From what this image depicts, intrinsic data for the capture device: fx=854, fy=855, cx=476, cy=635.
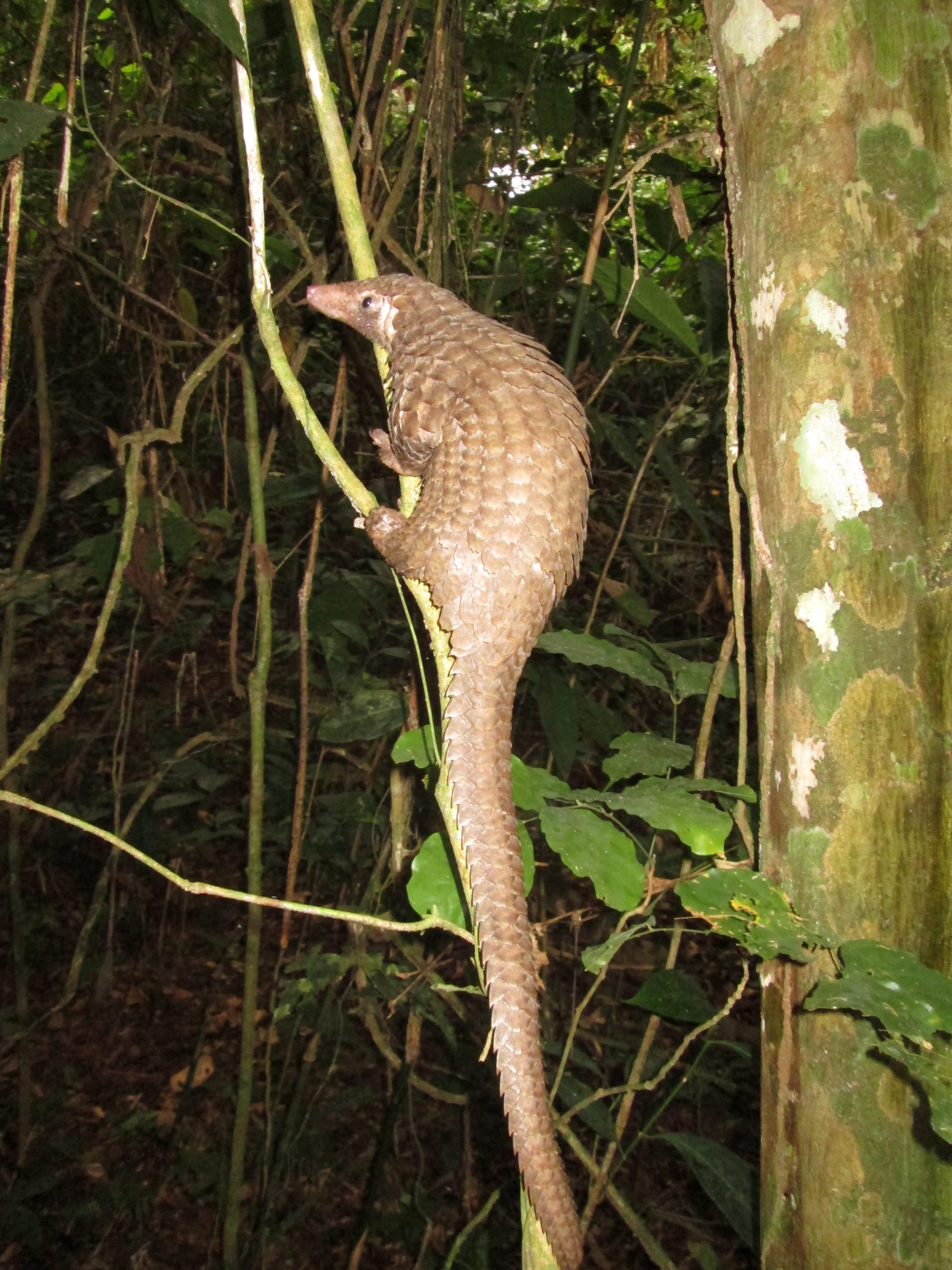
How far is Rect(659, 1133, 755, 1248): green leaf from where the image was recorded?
206 cm

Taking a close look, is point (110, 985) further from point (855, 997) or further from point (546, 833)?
point (855, 997)

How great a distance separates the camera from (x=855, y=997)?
105 centimetres

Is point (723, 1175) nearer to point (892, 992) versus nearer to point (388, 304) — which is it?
point (892, 992)

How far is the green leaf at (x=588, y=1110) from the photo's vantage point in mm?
2305

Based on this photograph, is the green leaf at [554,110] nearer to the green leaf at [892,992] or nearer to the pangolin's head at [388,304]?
the pangolin's head at [388,304]

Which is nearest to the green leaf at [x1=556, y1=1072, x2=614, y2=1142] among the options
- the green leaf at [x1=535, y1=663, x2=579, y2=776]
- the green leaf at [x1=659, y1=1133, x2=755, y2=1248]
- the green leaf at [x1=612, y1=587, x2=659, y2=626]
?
the green leaf at [x1=659, y1=1133, x2=755, y2=1248]

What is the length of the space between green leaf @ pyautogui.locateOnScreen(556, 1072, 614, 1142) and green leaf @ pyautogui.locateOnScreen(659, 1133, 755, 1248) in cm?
20

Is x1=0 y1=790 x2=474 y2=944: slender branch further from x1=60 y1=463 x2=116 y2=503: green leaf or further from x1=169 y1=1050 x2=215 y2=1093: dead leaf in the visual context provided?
x1=169 y1=1050 x2=215 y2=1093: dead leaf

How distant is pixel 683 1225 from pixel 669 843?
1.58m

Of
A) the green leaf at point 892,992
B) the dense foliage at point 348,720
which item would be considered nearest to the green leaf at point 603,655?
the dense foliage at point 348,720

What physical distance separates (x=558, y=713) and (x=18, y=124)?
2.15 metres

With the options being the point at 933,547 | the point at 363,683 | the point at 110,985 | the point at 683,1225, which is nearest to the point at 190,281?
the point at 363,683

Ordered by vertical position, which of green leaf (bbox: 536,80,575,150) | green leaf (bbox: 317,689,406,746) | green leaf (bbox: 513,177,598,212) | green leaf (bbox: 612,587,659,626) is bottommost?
green leaf (bbox: 317,689,406,746)

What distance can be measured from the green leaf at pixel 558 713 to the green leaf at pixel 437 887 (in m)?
1.36
